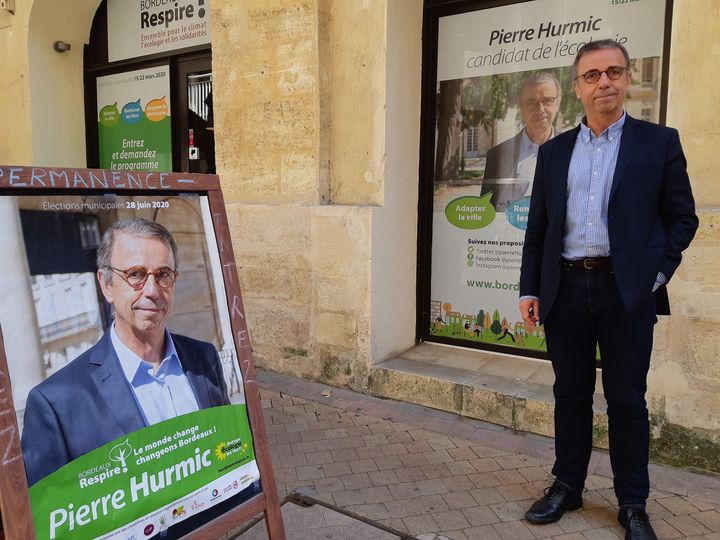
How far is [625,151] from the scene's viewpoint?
2.62 metres

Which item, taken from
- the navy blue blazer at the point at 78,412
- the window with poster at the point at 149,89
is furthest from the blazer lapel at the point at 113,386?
the window with poster at the point at 149,89

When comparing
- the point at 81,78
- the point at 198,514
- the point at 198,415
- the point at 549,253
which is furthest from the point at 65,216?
the point at 81,78

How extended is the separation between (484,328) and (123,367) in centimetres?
337

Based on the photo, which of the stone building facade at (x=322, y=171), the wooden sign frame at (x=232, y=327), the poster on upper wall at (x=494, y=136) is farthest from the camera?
the stone building facade at (x=322, y=171)

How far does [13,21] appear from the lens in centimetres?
733

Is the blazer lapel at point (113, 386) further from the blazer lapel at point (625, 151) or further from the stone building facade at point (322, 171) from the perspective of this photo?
the stone building facade at point (322, 171)

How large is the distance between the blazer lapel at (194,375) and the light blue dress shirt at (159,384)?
0.04 feet

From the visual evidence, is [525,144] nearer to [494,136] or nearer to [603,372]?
[494,136]

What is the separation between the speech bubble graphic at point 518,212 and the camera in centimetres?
464

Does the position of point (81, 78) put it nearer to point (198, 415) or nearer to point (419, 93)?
point (419, 93)

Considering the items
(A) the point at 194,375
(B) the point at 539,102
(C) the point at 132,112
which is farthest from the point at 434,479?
(C) the point at 132,112

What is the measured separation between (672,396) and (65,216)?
10.3 ft

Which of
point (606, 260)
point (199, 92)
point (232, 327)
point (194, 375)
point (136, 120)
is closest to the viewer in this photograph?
point (194, 375)

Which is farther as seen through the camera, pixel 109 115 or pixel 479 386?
pixel 109 115
